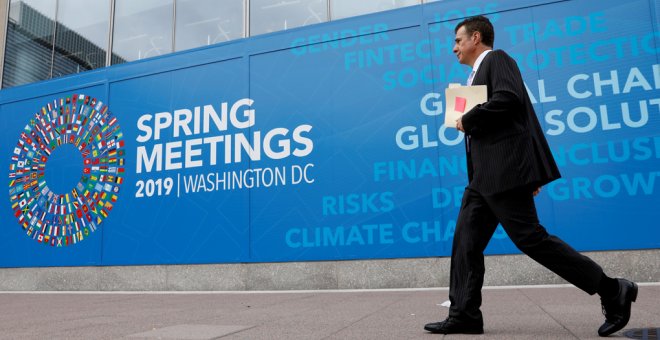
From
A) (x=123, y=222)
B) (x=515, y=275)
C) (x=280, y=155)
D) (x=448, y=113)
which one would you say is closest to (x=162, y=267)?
(x=123, y=222)

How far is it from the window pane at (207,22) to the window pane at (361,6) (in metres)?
1.64

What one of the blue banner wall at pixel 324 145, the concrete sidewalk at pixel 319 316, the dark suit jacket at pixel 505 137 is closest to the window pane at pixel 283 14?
the blue banner wall at pixel 324 145

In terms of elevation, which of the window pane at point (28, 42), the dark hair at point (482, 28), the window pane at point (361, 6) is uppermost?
the window pane at point (28, 42)

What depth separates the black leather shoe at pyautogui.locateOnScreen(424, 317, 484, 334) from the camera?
295 centimetres

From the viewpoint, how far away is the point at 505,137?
2.96 m

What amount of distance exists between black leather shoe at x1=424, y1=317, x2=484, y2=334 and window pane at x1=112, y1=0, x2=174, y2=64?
25.1 feet

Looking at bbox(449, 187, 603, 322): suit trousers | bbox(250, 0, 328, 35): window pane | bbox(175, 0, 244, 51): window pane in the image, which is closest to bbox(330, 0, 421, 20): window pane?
bbox(250, 0, 328, 35): window pane

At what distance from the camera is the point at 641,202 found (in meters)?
6.15

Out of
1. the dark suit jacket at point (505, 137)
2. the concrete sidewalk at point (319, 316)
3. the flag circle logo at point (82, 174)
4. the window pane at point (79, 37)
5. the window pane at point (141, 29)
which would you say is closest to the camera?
the dark suit jacket at point (505, 137)

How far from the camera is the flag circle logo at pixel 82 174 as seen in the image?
867cm

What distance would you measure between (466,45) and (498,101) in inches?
19.4

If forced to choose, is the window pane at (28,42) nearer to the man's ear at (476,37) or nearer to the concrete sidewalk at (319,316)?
the concrete sidewalk at (319,316)

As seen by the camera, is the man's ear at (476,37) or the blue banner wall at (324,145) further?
the blue banner wall at (324,145)

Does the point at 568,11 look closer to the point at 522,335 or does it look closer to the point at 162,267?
the point at 522,335
